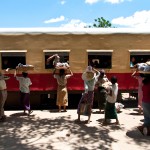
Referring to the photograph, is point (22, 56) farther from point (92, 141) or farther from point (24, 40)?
point (92, 141)

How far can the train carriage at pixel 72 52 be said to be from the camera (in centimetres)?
1216

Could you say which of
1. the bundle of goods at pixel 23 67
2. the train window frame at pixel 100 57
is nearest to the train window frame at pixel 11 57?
the bundle of goods at pixel 23 67

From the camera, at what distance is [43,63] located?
12.2 meters

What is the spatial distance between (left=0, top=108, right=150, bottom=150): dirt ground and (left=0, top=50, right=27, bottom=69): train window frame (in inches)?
79.6

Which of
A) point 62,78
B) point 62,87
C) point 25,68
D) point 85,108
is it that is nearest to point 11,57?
point 25,68

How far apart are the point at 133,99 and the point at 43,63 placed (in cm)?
490

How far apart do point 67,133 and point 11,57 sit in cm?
481

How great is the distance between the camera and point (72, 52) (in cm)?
1231

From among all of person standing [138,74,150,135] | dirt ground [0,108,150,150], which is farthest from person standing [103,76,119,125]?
person standing [138,74,150,135]

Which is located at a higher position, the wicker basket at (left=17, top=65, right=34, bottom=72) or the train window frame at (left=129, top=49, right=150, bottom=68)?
the train window frame at (left=129, top=49, right=150, bottom=68)

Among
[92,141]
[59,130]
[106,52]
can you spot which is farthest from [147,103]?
[106,52]

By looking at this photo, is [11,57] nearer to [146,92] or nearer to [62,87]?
[62,87]

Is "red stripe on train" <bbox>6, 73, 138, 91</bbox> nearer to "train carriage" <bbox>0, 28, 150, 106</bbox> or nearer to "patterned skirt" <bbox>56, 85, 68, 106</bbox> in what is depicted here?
"train carriage" <bbox>0, 28, 150, 106</bbox>

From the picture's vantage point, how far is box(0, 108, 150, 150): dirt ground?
7.49 meters
